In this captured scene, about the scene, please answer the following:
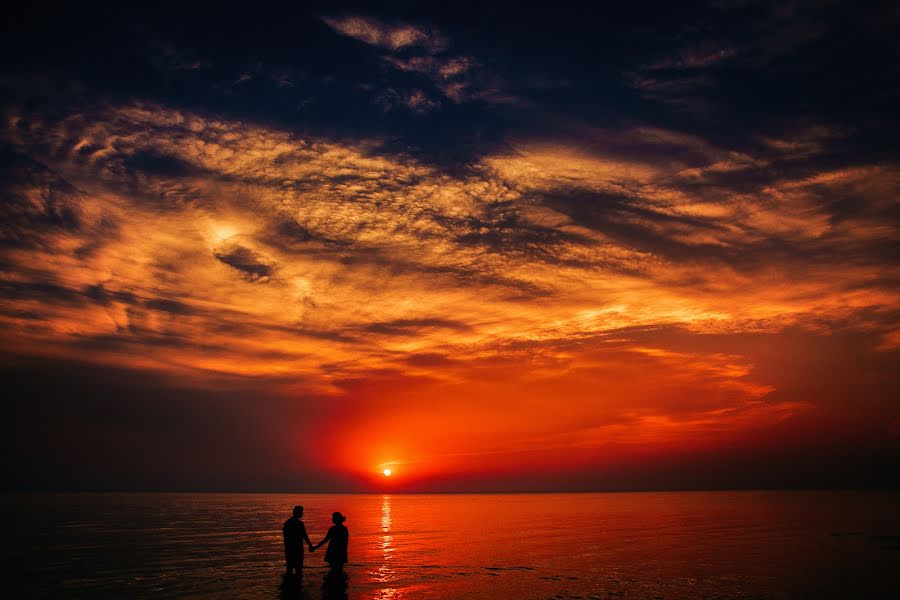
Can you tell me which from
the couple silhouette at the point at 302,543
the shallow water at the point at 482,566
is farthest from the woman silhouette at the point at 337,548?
the shallow water at the point at 482,566

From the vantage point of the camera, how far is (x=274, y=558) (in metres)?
32.8

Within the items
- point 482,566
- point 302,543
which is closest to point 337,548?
point 302,543

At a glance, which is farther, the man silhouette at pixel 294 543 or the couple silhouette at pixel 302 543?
the man silhouette at pixel 294 543

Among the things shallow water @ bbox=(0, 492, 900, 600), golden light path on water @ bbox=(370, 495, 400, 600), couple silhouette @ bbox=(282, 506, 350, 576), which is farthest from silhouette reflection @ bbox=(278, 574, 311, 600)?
golden light path on water @ bbox=(370, 495, 400, 600)

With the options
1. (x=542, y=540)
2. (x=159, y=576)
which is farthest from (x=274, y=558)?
(x=542, y=540)

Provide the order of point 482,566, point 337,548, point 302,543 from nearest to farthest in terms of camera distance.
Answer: point 337,548
point 302,543
point 482,566

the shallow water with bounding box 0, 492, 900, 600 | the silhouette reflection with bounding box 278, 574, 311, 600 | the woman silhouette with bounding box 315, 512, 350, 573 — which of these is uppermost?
the woman silhouette with bounding box 315, 512, 350, 573

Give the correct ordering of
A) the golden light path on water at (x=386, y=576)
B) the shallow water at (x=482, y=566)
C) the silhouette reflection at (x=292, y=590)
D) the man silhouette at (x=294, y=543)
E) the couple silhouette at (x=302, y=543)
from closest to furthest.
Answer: the silhouette reflection at (x=292, y=590) < the couple silhouette at (x=302, y=543) < the man silhouette at (x=294, y=543) < the golden light path on water at (x=386, y=576) < the shallow water at (x=482, y=566)

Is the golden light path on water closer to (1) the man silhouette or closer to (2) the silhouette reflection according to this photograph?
(2) the silhouette reflection

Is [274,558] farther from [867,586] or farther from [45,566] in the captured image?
[867,586]

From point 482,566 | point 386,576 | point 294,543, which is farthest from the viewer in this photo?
point 482,566

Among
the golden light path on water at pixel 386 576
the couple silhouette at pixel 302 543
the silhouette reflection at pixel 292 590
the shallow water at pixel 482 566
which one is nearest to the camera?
the silhouette reflection at pixel 292 590

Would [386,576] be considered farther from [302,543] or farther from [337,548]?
[302,543]

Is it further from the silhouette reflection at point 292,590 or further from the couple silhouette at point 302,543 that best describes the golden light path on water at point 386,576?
the silhouette reflection at point 292,590
